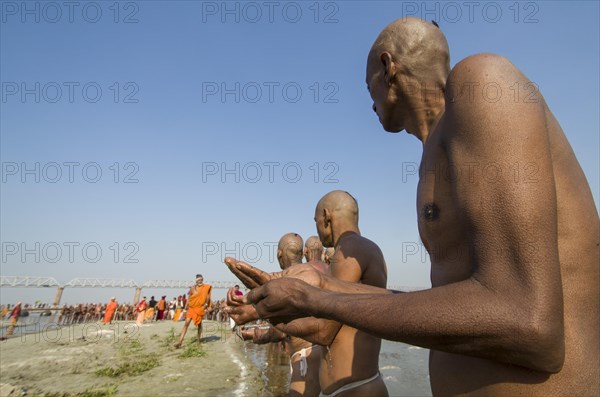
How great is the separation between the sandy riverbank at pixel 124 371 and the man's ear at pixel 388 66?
6174 millimetres

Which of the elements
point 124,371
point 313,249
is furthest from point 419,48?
point 124,371

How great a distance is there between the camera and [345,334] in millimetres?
3271

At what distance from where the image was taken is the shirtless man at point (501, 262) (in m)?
1.06

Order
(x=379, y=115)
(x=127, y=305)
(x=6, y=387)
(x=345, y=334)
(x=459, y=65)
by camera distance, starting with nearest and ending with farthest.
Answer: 1. (x=459, y=65)
2. (x=379, y=115)
3. (x=345, y=334)
4. (x=6, y=387)
5. (x=127, y=305)

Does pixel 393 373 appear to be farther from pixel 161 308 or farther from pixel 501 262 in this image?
pixel 161 308

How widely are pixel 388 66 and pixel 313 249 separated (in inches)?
226

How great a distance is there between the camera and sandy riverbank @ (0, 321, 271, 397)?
6.73 metres

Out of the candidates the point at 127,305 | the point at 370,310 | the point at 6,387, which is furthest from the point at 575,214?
the point at 127,305

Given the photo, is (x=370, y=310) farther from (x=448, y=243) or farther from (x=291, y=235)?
(x=291, y=235)

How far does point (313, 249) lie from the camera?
742cm

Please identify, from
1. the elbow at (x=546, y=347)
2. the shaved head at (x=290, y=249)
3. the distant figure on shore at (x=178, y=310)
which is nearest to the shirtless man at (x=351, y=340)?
the elbow at (x=546, y=347)

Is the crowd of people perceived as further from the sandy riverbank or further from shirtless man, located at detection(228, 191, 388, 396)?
shirtless man, located at detection(228, 191, 388, 396)

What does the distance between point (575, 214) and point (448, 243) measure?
0.42 meters

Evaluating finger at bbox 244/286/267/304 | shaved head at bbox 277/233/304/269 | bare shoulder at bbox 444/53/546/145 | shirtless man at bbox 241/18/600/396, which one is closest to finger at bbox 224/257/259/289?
finger at bbox 244/286/267/304
